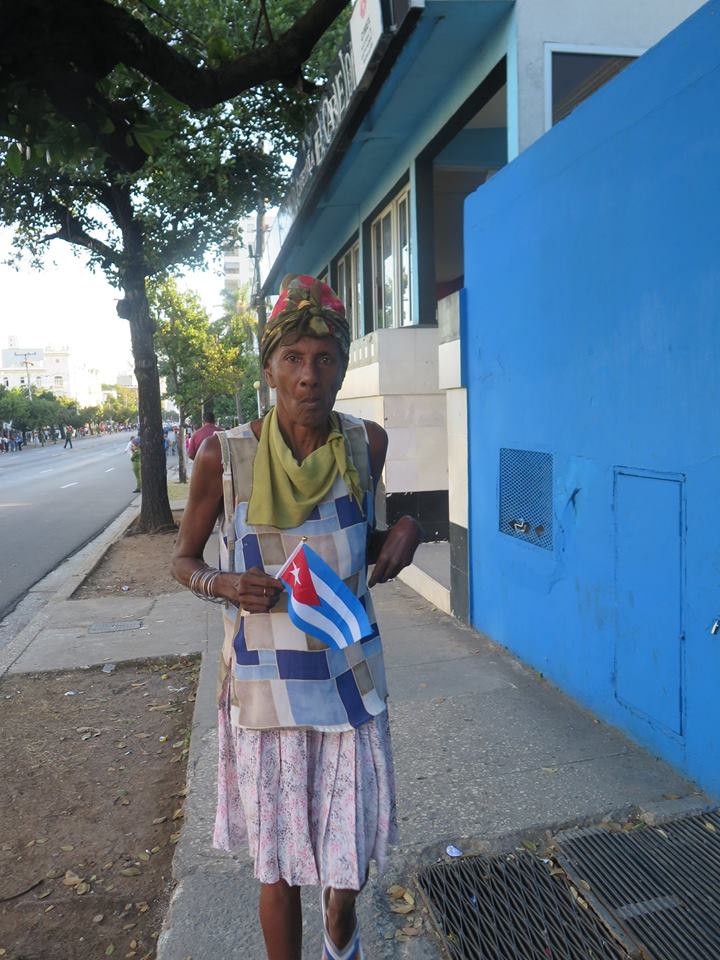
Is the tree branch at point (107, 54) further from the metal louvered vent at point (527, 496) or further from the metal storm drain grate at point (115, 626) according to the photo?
the metal storm drain grate at point (115, 626)

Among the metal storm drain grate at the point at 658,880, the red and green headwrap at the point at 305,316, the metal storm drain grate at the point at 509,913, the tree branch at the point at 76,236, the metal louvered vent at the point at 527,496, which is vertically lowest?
the metal storm drain grate at the point at 509,913

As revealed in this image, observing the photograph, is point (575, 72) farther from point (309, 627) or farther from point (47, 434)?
point (47, 434)

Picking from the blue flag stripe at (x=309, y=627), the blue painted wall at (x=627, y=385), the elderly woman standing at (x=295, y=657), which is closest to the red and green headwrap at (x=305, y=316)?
the elderly woman standing at (x=295, y=657)

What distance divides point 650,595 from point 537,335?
5.80 ft

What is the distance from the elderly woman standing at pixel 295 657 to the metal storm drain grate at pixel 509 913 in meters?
0.58

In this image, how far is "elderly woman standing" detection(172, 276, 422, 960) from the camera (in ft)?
6.55

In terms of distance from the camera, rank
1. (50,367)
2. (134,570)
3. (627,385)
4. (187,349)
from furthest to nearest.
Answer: (50,367), (187,349), (134,570), (627,385)

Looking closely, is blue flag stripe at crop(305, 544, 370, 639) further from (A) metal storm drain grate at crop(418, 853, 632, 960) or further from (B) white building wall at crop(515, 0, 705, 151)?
(B) white building wall at crop(515, 0, 705, 151)

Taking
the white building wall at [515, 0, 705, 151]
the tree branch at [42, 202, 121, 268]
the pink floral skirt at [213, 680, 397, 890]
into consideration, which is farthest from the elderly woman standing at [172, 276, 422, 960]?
the tree branch at [42, 202, 121, 268]

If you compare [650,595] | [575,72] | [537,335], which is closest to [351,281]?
[575,72]

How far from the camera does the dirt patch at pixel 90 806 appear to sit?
2822mm

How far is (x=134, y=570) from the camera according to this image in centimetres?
984

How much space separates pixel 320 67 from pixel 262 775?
32.7ft

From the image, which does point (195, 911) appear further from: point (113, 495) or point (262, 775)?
point (113, 495)
